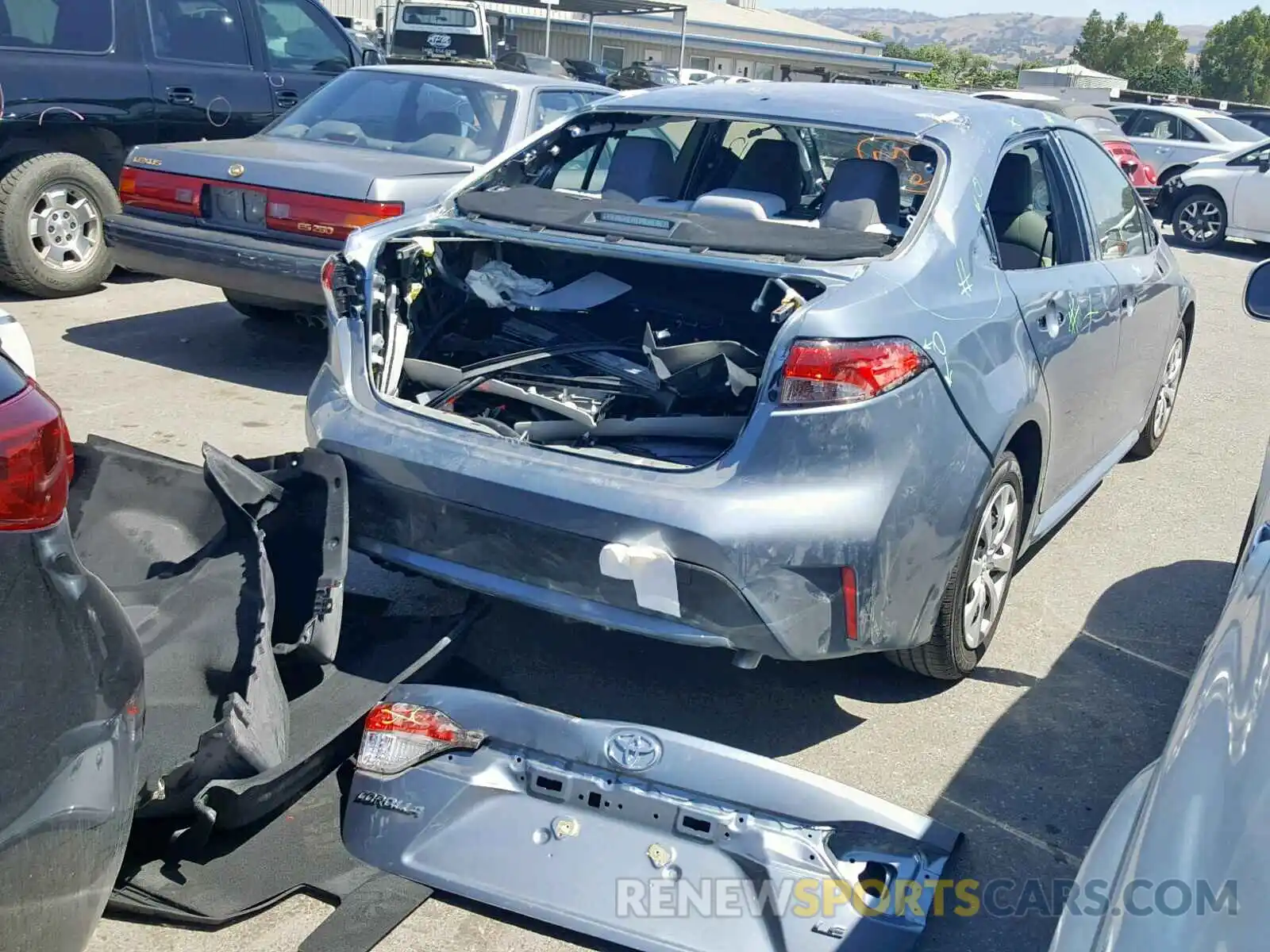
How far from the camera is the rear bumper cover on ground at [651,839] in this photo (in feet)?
8.57

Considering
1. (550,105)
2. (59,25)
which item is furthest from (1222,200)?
(59,25)

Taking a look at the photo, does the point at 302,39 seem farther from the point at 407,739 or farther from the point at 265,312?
the point at 407,739

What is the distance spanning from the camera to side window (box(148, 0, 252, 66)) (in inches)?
317

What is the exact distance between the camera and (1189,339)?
20.7 feet

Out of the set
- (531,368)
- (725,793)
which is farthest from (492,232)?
(725,793)

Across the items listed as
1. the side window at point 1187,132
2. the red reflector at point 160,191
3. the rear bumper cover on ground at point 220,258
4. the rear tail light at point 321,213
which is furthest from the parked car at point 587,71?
the rear tail light at point 321,213

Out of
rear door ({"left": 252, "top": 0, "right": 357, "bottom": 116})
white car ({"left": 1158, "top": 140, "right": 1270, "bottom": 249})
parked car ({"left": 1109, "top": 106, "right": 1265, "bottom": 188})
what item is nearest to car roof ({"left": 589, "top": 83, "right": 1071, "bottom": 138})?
rear door ({"left": 252, "top": 0, "right": 357, "bottom": 116})

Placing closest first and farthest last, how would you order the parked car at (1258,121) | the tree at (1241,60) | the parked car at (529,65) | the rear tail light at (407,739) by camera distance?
the rear tail light at (407,739) → the parked car at (1258,121) → the parked car at (529,65) → the tree at (1241,60)

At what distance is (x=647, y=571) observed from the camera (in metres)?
3.02

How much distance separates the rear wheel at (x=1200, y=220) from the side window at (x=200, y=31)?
11.3 metres

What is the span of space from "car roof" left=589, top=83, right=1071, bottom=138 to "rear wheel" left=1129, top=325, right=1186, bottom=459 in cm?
185

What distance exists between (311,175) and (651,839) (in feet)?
14.5

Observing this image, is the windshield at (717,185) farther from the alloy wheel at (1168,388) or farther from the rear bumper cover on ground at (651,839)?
the alloy wheel at (1168,388)

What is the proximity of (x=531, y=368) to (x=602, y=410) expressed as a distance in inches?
13.5
